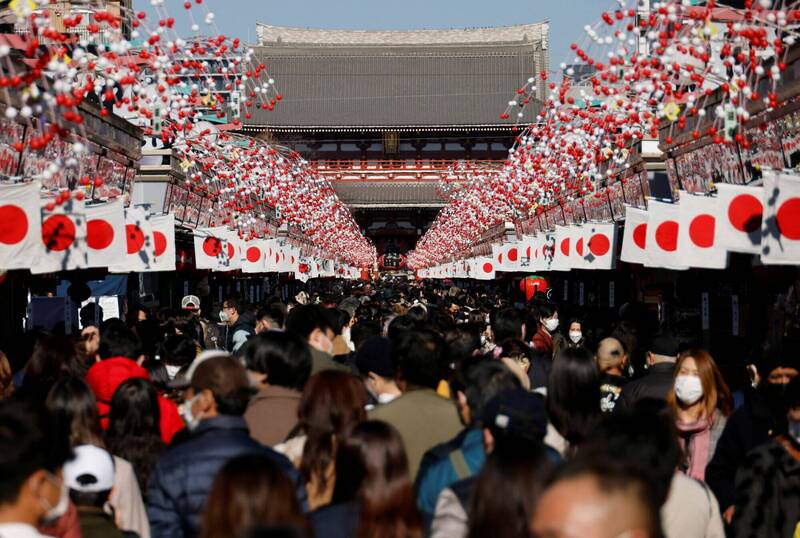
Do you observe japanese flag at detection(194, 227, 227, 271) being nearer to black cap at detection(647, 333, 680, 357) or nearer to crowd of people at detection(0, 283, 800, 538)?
crowd of people at detection(0, 283, 800, 538)

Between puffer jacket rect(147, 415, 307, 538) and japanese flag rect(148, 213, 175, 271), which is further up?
japanese flag rect(148, 213, 175, 271)

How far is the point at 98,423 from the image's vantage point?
227 inches

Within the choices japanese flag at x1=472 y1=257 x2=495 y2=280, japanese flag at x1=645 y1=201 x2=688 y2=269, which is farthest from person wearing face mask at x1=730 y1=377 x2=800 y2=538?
japanese flag at x1=472 y1=257 x2=495 y2=280

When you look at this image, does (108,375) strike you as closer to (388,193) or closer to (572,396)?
(572,396)

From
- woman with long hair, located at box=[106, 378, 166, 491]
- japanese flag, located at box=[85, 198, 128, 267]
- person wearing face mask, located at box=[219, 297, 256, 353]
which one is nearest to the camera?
woman with long hair, located at box=[106, 378, 166, 491]

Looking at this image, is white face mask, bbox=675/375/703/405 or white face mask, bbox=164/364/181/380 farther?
white face mask, bbox=164/364/181/380

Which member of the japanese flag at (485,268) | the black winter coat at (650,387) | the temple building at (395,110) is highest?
the temple building at (395,110)

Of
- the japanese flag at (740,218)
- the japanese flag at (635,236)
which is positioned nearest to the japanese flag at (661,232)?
the japanese flag at (635,236)

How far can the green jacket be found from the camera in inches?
234

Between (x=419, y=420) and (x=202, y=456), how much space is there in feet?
4.73

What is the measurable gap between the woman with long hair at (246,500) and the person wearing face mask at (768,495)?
8.60ft

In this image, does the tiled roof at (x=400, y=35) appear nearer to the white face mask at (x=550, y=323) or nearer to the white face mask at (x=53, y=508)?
the white face mask at (x=550, y=323)

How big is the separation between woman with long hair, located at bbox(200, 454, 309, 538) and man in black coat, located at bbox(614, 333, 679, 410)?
4070 millimetres

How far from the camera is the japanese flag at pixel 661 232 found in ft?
39.2
